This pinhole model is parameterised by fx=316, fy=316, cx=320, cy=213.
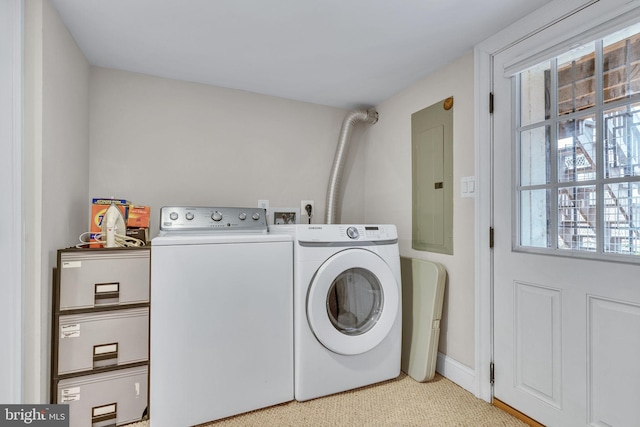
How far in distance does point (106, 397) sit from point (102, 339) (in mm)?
290

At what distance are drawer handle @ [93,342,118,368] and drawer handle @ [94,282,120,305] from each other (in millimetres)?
212

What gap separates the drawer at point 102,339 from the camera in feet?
4.91

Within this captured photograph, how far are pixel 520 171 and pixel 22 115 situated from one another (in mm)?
2345

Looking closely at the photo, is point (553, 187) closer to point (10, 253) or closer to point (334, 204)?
point (334, 204)

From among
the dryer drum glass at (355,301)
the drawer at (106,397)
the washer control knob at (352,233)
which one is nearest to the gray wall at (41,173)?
the drawer at (106,397)

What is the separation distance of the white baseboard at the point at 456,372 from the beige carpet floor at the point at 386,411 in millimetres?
44

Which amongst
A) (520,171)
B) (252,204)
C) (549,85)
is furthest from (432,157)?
(252,204)

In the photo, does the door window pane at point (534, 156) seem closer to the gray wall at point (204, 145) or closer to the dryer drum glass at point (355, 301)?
the dryer drum glass at point (355, 301)

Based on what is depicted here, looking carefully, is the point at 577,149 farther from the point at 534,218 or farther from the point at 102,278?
the point at 102,278

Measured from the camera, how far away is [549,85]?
153cm

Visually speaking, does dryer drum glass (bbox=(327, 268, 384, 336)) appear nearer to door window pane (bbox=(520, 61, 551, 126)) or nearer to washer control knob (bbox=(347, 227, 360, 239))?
washer control knob (bbox=(347, 227, 360, 239))

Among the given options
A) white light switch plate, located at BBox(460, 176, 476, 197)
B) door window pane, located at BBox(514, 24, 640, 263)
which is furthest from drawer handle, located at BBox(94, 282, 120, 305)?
door window pane, located at BBox(514, 24, 640, 263)

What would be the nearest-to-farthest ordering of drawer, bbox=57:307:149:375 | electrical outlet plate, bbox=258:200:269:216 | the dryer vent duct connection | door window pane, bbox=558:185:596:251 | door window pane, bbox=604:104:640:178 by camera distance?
door window pane, bbox=604:104:640:178 → door window pane, bbox=558:185:596:251 → drawer, bbox=57:307:149:375 → electrical outlet plate, bbox=258:200:269:216 → the dryer vent duct connection

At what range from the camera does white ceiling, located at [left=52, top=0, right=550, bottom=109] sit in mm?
1499
